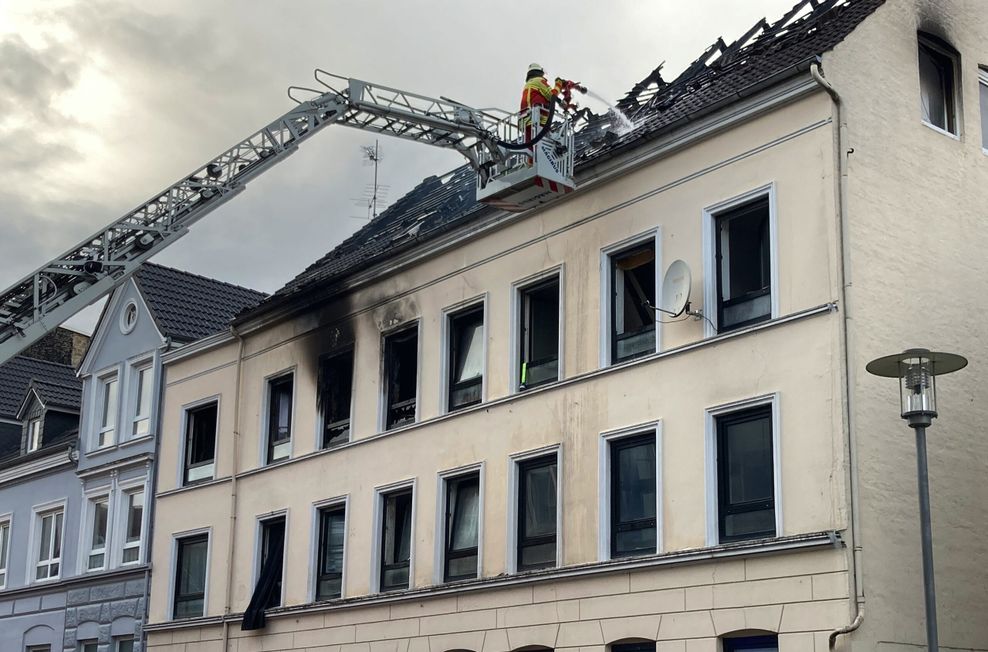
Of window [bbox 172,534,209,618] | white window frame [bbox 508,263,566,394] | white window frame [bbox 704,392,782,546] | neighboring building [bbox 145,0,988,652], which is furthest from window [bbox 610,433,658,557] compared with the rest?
window [bbox 172,534,209,618]

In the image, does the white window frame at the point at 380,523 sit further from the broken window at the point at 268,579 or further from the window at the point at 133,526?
the window at the point at 133,526

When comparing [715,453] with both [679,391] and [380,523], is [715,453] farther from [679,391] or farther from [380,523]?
[380,523]

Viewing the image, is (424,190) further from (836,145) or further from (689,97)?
(836,145)

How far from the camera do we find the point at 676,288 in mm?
21156

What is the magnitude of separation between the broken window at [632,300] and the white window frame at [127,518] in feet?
49.8

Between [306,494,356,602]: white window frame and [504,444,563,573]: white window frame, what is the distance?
183 inches

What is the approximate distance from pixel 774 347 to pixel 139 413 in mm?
19641

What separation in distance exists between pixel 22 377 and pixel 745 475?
111ft

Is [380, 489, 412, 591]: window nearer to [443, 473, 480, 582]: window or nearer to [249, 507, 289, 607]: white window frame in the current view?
[443, 473, 480, 582]: window

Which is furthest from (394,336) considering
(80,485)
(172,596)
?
(80,485)

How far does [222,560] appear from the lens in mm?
30625

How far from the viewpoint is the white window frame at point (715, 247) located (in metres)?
20.2

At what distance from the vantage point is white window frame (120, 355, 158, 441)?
34.6 metres

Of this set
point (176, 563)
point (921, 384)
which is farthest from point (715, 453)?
point (176, 563)
